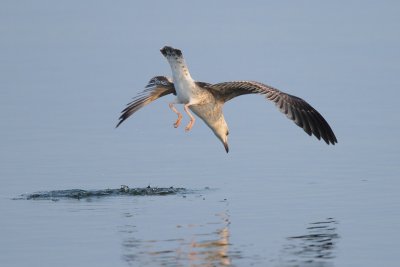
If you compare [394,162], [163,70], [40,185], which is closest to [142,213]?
[40,185]

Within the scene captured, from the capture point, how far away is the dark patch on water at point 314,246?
41.1 ft

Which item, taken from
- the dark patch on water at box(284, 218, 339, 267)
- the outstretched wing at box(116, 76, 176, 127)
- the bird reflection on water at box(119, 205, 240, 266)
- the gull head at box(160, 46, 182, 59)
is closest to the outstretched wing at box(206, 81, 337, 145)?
the gull head at box(160, 46, 182, 59)

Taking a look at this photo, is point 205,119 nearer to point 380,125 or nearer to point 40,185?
point 40,185

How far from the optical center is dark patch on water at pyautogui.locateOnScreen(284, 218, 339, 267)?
12.5 m

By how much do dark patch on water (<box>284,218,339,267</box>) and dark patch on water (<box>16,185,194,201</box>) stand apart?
2.60m

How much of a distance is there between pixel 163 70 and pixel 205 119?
31.8 feet

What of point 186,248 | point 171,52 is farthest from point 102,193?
point 186,248

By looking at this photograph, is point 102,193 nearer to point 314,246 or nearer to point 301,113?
point 301,113

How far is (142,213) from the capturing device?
49.1 ft

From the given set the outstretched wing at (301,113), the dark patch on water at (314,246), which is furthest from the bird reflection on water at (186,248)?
the outstretched wing at (301,113)

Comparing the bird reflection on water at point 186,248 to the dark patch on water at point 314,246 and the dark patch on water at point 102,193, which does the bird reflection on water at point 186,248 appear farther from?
the dark patch on water at point 102,193

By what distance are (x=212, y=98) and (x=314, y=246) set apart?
14.4 feet

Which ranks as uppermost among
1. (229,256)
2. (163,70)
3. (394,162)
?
(163,70)

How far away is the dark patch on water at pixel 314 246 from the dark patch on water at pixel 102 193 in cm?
260
